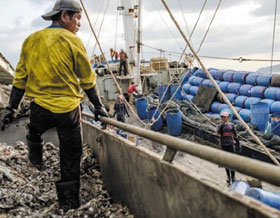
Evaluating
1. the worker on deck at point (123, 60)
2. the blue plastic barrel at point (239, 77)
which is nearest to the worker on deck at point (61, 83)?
the blue plastic barrel at point (239, 77)

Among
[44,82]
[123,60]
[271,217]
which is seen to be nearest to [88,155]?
[44,82]

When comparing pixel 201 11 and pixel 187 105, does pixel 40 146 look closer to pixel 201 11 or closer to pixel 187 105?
pixel 201 11

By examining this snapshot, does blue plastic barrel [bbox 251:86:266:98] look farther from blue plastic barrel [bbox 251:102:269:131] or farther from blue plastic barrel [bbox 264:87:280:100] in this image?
blue plastic barrel [bbox 251:102:269:131]

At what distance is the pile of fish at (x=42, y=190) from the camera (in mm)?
2836

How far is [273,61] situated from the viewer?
6793mm

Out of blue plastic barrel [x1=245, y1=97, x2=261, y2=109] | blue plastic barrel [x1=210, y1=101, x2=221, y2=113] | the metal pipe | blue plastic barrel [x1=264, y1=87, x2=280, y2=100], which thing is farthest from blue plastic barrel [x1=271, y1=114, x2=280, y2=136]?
the metal pipe

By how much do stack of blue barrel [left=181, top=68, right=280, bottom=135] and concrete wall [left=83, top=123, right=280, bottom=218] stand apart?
763 centimetres

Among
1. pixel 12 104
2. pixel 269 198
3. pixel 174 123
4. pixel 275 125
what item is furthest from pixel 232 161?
pixel 174 123

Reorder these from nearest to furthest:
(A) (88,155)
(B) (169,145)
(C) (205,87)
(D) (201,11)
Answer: (B) (169,145) → (A) (88,155) → (D) (201,11) → (C) (205,87)

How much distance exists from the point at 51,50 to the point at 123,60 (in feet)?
56.0

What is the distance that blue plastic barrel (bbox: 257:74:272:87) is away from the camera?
11534 millimetres

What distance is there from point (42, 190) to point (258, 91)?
1036 centimetres

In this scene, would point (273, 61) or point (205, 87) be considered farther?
point (205, 87)

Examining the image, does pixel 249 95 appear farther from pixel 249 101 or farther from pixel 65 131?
pixel 65 131
